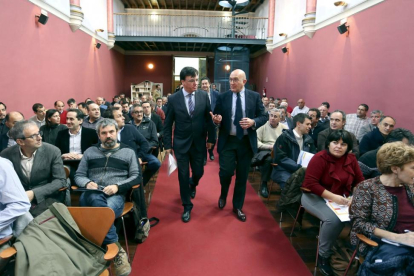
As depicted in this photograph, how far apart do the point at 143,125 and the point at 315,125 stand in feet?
9.72

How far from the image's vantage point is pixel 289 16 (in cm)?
928

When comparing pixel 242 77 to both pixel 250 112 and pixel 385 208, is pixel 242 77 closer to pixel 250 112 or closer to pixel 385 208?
pixel 250 112

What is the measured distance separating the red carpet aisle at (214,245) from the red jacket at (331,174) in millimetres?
751

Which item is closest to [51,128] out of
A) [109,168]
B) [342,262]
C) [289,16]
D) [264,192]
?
[109,168]

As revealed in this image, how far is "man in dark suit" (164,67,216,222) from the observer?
2.98 meters

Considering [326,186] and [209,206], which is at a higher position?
[326,186]

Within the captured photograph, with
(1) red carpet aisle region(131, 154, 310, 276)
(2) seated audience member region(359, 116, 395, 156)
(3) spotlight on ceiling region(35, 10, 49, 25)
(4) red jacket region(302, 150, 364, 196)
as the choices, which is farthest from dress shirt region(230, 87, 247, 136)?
(3) spotlight on ceiling region(35, 10, 49, 25)

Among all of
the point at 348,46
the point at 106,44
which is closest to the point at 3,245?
the point at 348,46

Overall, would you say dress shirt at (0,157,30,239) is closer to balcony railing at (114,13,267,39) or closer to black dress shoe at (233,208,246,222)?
black dress shoe at (233,208,246,222)

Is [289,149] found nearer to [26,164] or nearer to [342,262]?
[342,262]

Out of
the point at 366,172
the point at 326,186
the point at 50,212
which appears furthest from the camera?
the point at 366,172

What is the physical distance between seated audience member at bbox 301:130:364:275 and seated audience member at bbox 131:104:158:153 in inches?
101

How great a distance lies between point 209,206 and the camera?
3602 mm

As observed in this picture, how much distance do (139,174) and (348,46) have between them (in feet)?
18.6
